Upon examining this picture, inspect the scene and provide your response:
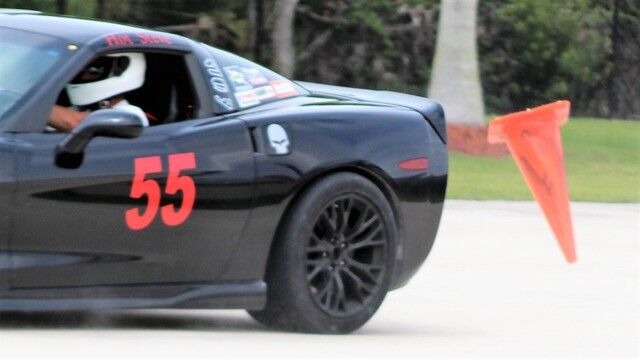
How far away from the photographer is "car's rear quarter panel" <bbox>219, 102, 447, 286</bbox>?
25.3 ft

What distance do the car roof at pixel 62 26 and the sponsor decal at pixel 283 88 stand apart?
73 cm

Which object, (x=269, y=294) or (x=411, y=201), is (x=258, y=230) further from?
(x=411, y=201)

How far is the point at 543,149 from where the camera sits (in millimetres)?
9414

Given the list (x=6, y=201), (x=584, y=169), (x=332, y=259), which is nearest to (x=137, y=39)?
(x=6, y=201)

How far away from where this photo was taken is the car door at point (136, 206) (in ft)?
22.8

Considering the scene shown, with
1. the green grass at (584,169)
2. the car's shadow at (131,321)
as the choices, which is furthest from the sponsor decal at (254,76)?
the green grass at (584,169)

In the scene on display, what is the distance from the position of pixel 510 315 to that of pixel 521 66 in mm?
18873

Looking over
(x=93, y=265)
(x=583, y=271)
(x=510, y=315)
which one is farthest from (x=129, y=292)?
(x=583, y=271)

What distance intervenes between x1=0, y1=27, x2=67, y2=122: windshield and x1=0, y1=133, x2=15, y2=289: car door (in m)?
0.28

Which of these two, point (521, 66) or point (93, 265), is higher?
point (93, 265)

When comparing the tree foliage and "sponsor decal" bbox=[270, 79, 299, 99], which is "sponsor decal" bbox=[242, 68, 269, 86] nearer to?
"sponsor decal" bbox=[270, 79, 299, 99]

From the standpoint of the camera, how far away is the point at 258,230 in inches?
303

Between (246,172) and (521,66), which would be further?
(521,66)

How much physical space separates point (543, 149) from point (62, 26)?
9.48 ft
